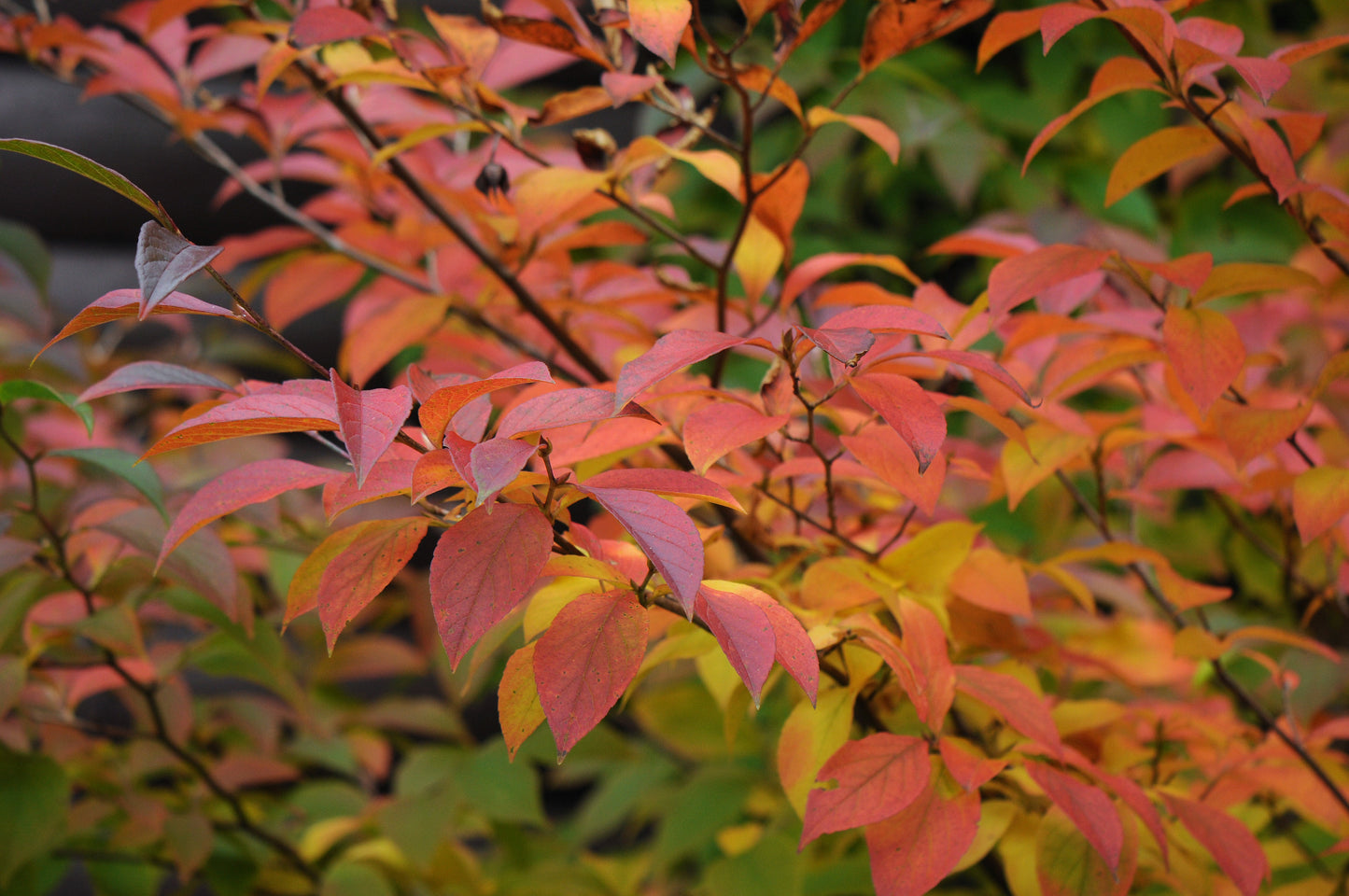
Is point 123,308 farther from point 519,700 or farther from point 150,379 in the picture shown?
point 519,700

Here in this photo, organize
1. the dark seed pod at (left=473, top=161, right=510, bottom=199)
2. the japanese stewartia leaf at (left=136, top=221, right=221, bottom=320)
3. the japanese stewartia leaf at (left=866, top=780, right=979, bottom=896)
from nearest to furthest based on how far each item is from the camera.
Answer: the japanese stewartia leaf at (left=136, top=221, right=221, bottom=320), the japanese stewartia leaf at (left=866, top=780, right=979, bottom=896), the dark seed pod at (left=473, top=161, right=510, bottom=199)

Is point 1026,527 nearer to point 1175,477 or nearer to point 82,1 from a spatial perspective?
point 1175,477

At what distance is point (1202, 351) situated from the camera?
42 cm

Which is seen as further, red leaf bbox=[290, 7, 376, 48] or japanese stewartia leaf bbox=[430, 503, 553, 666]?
red leaf bbox=[290, 7, 376, 48]

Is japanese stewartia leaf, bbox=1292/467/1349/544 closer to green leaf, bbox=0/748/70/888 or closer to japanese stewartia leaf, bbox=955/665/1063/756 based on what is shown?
Answer: japanese stewartia leaf, bbox=955/665/1063/756

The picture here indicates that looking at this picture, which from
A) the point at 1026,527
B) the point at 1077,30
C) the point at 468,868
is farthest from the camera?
the point at 1077,30

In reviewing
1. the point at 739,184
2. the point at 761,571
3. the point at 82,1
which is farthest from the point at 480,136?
the point at 82,1

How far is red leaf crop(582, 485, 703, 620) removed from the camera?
0.87 feet

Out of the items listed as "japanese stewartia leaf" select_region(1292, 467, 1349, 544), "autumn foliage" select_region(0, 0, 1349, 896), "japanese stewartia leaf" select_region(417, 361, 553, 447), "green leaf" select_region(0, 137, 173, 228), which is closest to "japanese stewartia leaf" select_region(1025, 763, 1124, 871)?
"autumn foliage" select_region(0, 0, 1349, 896)

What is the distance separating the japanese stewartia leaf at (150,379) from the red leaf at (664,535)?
146 millimetres

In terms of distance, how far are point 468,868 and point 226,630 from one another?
1.13 ft

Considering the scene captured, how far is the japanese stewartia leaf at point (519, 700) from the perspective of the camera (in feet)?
1.09

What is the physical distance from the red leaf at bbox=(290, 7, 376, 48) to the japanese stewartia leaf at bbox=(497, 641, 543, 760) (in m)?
0.31

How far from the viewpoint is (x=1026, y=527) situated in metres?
1.03
